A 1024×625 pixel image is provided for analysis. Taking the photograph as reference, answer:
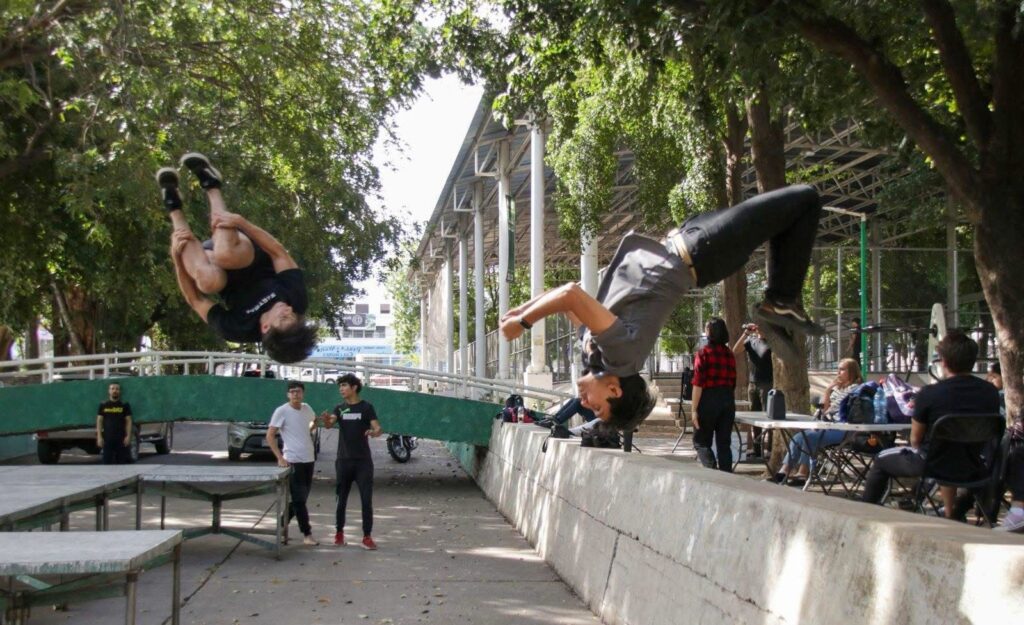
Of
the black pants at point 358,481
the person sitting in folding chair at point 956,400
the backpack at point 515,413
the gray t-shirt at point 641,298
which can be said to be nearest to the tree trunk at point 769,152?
the black pants at point 358,481

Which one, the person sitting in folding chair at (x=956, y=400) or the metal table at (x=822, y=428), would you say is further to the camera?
the metal table at (x=822, y=428)

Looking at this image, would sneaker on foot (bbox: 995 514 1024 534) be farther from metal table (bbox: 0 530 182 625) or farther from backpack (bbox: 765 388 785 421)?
metal table (bbox: 0 530 182 625)

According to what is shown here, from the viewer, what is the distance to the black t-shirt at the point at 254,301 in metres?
5.26

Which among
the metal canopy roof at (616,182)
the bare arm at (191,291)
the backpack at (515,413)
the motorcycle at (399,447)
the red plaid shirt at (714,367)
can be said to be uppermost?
the metal canopy roof at (616,182)

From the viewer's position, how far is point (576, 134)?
1520 cm

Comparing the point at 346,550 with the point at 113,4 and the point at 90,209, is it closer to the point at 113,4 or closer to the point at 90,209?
the point at 90,209

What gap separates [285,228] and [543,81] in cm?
446

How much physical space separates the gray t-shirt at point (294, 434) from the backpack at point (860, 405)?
19.2ft

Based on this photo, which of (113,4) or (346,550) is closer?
(113,4)

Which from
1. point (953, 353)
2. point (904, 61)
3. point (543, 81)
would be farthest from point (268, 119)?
point (953, 353)

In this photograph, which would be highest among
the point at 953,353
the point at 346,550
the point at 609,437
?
the point at 953,353

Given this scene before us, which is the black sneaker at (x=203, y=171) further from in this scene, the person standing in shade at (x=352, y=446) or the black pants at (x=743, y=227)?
the person standing in shade at (x=352, y=446)

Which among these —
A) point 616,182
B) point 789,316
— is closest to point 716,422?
point 789,316

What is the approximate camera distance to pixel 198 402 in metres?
19.5
